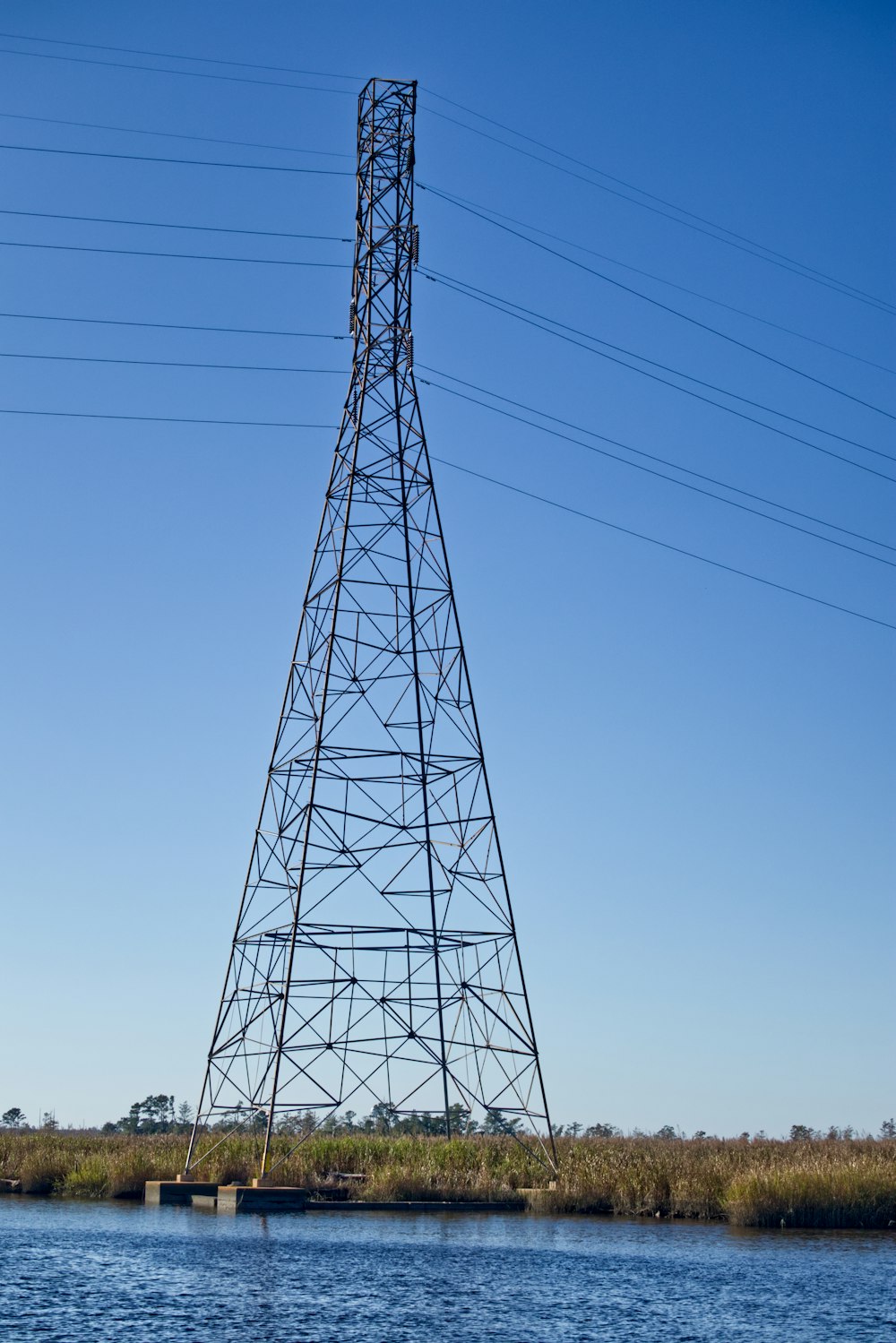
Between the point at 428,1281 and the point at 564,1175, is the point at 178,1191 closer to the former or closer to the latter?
the point at 564,1175

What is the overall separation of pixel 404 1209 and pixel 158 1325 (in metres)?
15.5

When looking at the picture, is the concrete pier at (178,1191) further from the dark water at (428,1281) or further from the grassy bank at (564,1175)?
the dark water at (428,1281)

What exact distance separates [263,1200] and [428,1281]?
32.8 feet

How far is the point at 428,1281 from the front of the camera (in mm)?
22469

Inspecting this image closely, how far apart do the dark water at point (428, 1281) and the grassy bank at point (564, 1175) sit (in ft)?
4.56

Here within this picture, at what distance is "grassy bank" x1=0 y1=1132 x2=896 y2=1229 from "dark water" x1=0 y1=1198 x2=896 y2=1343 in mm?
1389

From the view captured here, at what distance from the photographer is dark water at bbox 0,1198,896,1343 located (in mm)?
18797

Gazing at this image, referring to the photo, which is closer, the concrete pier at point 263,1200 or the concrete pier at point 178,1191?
the concrete pier at point 263,1200

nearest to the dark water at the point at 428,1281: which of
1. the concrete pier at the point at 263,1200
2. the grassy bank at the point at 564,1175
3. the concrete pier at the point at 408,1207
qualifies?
the concrete pier at the point at 263,1200

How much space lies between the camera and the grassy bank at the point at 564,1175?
1230 inches

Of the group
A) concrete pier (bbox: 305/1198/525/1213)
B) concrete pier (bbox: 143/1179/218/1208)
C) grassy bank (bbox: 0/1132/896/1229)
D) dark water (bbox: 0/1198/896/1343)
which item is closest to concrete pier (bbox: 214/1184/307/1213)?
concrete pier (bbox: 305/1198/525/1213)

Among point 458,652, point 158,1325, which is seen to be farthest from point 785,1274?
point 458,652

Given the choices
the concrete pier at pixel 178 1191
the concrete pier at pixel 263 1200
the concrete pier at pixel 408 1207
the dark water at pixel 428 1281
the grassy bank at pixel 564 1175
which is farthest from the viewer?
the concrete pier at pixel 178 1191

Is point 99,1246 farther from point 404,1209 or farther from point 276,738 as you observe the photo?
point 276,738
